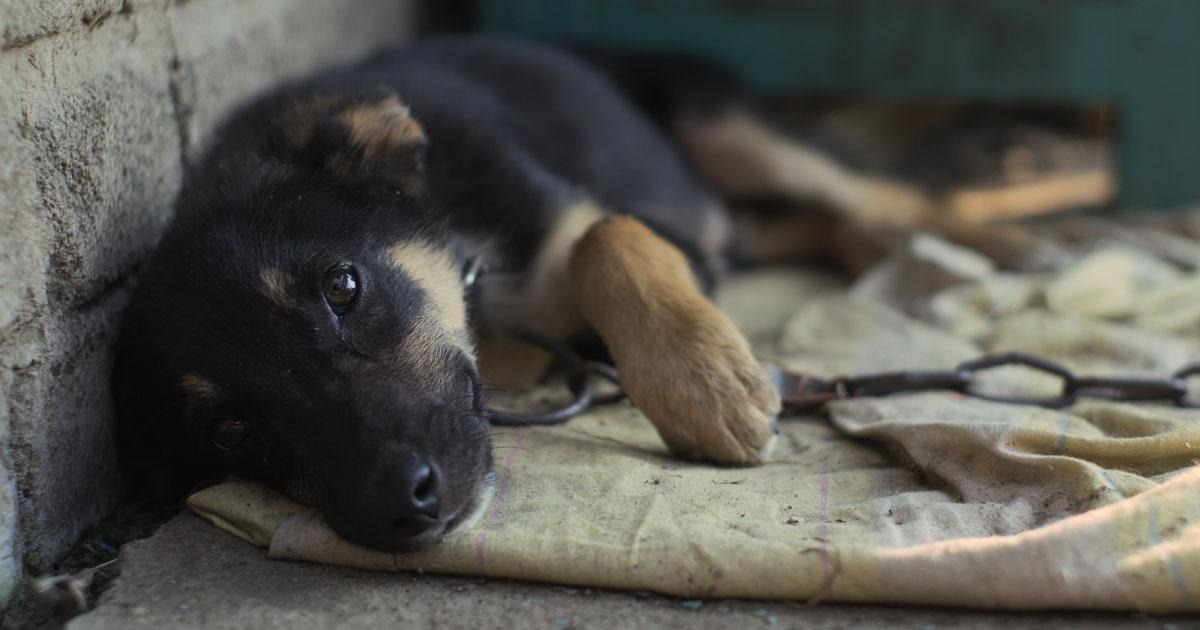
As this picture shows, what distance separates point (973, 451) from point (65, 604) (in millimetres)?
2204

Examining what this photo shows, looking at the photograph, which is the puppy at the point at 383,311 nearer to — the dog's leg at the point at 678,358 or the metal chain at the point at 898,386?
the dog's leg at the point at 678,358

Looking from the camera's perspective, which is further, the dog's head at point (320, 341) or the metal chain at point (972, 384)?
the metal chain at point (972, 384)

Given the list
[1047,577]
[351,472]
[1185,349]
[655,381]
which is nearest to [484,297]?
[655,381]

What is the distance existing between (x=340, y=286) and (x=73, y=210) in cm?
74

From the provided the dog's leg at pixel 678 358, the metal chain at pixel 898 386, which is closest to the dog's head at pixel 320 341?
the metal chain at pixel 898 386

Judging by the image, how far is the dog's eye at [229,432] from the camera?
2.85 meters

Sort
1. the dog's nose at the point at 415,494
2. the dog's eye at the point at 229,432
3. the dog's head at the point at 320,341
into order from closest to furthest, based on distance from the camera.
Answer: the dog's nose at the point at 415,494, the dog's head at the point at 320,341, the dog's eye at the point at 229,432

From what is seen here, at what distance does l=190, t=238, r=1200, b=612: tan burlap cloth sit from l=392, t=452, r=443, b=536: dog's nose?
14 cm

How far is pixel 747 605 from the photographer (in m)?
2.43

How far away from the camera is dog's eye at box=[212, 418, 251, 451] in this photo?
285 cm

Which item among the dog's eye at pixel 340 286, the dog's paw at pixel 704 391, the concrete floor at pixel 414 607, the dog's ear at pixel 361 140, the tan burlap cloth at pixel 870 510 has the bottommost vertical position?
the concrete floor at pixel 414 607

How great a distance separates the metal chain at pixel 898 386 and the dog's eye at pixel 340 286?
50 cm

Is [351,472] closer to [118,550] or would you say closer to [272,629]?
[272,629]

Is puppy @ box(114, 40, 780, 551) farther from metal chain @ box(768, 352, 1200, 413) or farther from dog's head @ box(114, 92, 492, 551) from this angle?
metal chain @ box(768, 352, 1200, 413)
